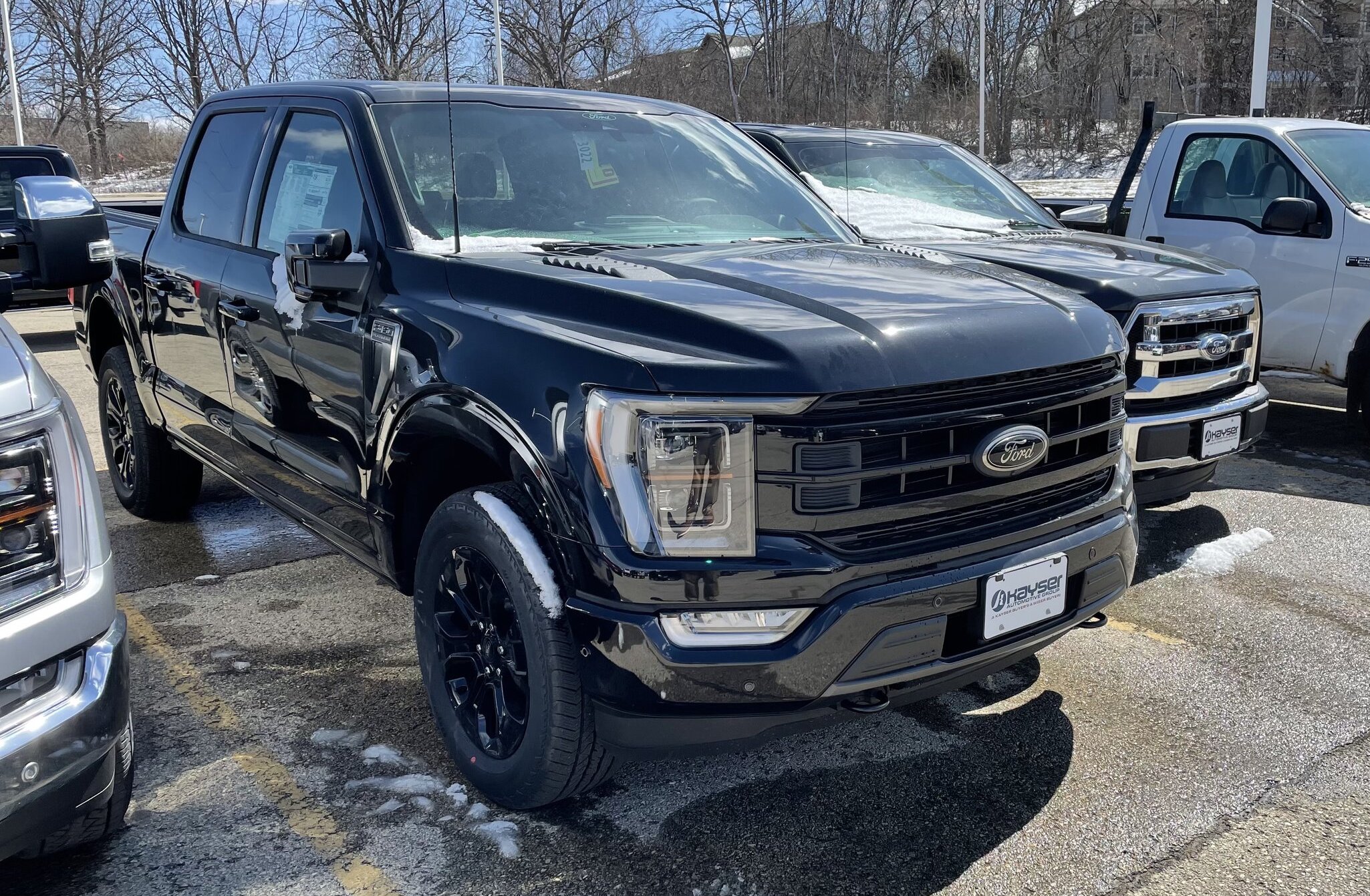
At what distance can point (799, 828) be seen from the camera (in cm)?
288

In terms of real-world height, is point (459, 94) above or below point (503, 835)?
above

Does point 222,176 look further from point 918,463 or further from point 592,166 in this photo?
point 918,463

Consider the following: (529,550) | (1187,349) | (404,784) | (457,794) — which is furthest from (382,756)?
(1187,349)

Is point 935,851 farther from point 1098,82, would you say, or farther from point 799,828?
point 1098,82

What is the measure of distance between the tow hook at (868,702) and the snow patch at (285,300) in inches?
81.6

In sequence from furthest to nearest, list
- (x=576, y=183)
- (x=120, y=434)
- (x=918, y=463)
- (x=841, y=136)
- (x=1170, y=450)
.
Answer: (x=841, y=136) < (x=120, y=434) < (x=1170, y=450) < (x=576, y=183) < (x=918, y=463)

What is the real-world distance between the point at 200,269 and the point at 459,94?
1290 mm

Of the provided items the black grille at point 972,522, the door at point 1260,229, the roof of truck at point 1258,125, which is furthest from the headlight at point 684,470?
the roof of truck at point 1258,125

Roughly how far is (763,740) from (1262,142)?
5845 millimetres

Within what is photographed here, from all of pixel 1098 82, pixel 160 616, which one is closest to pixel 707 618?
pixel 160 616

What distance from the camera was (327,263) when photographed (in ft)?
10.8

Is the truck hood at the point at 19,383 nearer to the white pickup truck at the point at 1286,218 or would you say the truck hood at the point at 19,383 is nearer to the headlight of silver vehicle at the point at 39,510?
the headlight of silver vehicle at the point at 39,510

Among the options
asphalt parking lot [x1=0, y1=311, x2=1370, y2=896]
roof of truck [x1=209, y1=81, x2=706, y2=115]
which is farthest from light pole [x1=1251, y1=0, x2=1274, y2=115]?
roof of truck [x1=209, y1=81, x2=706, y2=115]

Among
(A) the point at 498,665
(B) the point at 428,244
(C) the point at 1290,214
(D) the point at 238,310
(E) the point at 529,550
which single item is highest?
(B) the point at 428,244
